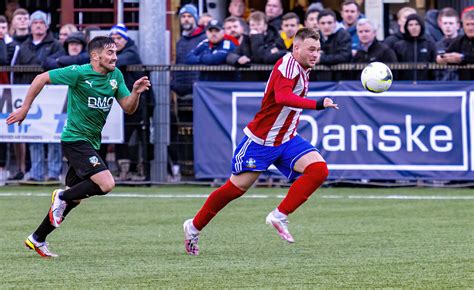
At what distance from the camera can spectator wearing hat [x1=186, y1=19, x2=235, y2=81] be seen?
16703 millimetres

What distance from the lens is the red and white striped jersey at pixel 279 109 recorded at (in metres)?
9.95

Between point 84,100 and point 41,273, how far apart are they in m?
1.98

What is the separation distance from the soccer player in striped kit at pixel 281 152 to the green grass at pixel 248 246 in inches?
12.4

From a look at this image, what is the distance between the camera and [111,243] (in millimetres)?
10656

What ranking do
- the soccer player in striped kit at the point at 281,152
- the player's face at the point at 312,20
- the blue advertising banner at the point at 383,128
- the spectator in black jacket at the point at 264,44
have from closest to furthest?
the soccer player in striped kit at the point at 281,152 < the blue advertising banner at the point at 383,128 < the spectator in black jacket at the point at 264,44 < the player's face at the point at 312,20

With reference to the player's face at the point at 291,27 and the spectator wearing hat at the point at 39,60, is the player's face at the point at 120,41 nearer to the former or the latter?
the spectator wearing hat at the point at 39,60

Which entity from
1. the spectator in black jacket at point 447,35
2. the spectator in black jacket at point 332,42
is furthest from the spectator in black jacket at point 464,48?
the spectator in black jacket at point 332,42

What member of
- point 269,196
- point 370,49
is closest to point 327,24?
point 370,49

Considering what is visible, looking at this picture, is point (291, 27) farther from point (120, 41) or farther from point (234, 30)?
point (120, 41)

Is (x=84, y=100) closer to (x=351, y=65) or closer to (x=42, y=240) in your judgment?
(x=42, y=240)

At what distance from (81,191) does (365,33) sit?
7006 millimetres

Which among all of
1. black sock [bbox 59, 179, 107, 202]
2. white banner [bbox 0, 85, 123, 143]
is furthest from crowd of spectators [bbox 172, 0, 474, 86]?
black sock [bbox 59, 179, 107, 202]

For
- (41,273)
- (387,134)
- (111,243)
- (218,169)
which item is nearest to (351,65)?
(387,134)

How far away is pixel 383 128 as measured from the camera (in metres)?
16.0
